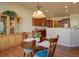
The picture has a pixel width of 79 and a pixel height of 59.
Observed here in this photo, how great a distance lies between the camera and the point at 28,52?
10.9 feet

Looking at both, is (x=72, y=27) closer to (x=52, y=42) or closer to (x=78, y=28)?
(x=78, y=28)

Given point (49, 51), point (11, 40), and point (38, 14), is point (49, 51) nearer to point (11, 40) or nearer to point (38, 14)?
point (38, 14)

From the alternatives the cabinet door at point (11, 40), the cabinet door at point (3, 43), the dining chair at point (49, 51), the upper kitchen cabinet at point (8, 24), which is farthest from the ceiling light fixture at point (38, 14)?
the dining chair at point (49, 51)

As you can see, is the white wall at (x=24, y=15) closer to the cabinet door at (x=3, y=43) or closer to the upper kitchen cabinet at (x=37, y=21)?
the upper kitchen cabinet at (x=37, y=21)

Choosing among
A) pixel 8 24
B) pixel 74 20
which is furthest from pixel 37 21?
pixel 74 20

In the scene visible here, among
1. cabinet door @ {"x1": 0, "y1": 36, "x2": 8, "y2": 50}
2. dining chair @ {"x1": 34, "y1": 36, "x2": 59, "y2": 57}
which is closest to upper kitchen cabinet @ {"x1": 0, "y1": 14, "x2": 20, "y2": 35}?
cabinet door @ {"x1": 0, "y1": 36, "x2": 8, "y2": 50}

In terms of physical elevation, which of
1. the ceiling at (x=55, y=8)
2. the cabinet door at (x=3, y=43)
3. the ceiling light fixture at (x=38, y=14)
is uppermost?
the ceiling at (x=55, y=8)

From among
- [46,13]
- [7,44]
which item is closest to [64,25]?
[46,13]

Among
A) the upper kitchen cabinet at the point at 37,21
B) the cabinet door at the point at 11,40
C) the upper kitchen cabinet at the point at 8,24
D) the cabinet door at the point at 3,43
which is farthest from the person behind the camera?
the upper kitchen cabinet at the point at 8,24

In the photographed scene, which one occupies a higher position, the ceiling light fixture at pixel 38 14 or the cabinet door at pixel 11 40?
the ceiling light fixture at pixel 38 14

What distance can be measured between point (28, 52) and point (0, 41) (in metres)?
1.53

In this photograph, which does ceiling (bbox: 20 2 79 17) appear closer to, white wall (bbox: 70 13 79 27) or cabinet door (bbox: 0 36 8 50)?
white wall (bbox: 70 13 79 27)

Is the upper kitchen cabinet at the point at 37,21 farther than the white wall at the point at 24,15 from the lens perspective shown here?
Yes

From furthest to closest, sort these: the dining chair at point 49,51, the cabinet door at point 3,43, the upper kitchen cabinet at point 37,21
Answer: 1. the cabinet door at point 3,43
2. the upper kitchen cabinet at point 37,21
3. the dining chair at point 49,51
